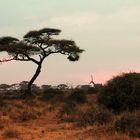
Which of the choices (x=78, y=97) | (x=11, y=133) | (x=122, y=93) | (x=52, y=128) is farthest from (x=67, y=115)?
(x=78, y=97)

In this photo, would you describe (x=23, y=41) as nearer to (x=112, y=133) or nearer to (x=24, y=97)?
(x=24, y=97)

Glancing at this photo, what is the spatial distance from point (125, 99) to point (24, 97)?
2367 centimetres

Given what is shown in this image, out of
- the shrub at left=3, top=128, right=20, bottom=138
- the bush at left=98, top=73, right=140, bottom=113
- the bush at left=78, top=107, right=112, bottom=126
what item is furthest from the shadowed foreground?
the bush at left=98, top=73, right=140, bottom=113

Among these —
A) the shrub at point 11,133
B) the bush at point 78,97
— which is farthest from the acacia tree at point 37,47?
the shrub at point 11,133

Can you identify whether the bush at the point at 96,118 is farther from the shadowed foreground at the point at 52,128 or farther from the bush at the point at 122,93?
the bush at the point at 122,93

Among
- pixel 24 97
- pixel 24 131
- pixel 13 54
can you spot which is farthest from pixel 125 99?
pixel 13 54

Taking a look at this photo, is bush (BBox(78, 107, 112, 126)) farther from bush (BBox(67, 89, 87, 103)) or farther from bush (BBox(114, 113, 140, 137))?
bush (BBox(67, 89, 87, 103))

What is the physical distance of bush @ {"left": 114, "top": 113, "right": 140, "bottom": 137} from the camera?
1779 cm

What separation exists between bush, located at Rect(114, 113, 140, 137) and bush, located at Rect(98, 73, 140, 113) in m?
4.33

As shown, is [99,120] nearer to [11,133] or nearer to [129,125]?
[129,125]

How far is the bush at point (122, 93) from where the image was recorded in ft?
78.9

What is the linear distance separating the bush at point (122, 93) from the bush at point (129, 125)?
433 cm

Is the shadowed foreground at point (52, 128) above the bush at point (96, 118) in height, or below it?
below

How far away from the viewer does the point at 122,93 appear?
24.1m
